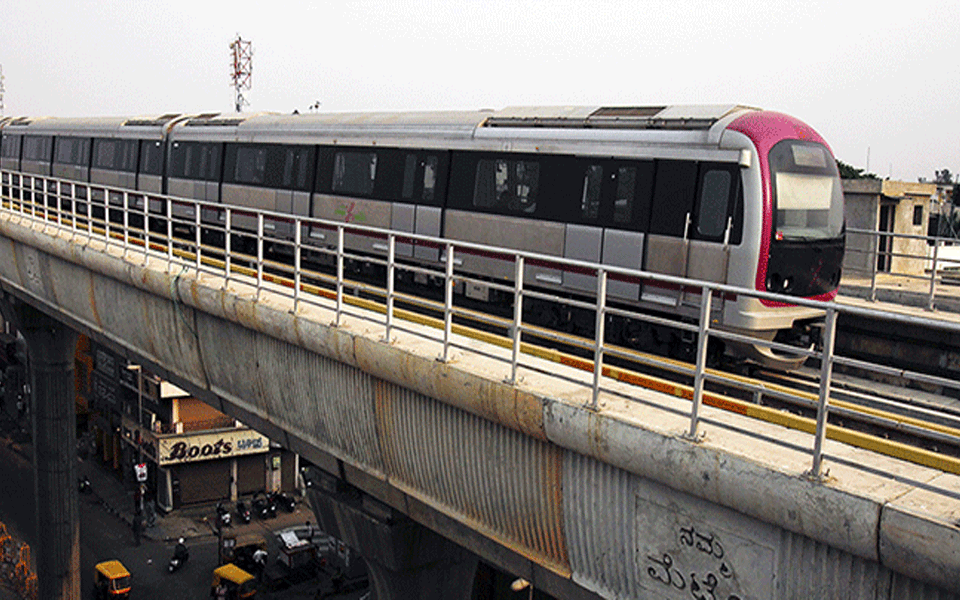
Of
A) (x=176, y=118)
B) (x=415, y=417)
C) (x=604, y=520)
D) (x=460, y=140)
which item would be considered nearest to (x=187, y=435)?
(x=176, y=118)

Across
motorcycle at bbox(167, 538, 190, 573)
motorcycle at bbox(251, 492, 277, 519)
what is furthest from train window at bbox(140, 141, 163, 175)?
motorcycle at bbox(251, 492, 277, 519)

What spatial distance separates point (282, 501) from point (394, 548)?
1026 inches

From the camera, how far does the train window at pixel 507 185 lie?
12391mm

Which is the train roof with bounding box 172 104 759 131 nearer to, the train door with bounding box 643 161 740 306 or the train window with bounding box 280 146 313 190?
the train window with bounding box 280 146 313 190

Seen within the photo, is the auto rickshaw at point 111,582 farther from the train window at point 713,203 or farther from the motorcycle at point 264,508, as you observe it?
the train window at point 713,203

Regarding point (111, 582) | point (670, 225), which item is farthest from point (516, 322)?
point (111, 582)

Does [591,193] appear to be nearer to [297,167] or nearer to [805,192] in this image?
[805,192]

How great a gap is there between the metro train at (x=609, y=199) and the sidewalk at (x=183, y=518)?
18296mm

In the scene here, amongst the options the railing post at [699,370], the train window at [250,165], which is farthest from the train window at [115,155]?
the railing post at [699,370]

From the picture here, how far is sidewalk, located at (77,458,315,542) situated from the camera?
103 ft

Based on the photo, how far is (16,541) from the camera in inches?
1199

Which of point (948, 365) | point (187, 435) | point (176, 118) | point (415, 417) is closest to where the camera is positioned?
point (415, 417)

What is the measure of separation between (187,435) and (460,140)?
2345cm

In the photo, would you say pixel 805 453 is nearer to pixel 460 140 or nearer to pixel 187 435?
pixel 460 140
